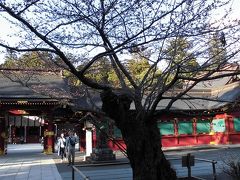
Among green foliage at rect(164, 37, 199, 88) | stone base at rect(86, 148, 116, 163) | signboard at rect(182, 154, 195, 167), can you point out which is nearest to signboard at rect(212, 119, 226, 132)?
stone base at rect(86, 148, 116, 163)

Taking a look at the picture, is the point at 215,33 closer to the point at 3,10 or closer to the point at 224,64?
the point at 224,64

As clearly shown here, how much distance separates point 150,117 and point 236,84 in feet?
81.8

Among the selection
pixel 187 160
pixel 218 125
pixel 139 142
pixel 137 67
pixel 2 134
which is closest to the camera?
pixel 139 142

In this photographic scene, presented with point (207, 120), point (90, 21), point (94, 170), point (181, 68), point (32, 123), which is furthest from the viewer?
point (32, 123)

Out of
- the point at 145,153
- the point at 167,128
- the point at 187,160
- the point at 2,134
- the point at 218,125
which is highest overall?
the point at 218,125

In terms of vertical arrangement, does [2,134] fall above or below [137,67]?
below

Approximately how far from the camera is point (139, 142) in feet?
22.2

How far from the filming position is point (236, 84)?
30188 mm

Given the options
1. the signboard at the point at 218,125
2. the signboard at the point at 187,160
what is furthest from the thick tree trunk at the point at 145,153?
the signboard at the point at 218,125

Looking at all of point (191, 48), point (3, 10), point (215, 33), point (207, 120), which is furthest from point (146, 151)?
point (207, 120)

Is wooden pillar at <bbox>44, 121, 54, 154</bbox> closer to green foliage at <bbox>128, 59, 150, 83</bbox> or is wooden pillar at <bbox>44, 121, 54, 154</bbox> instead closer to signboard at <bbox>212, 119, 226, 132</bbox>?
signboard at <bbox>212, 119, 226, 132</bbox>

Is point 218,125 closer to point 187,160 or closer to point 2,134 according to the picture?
point 2,134

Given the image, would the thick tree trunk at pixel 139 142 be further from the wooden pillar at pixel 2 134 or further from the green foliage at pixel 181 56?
the wooden pillar at pixel 2 134

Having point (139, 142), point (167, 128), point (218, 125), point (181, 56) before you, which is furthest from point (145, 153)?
point (218, 125)
